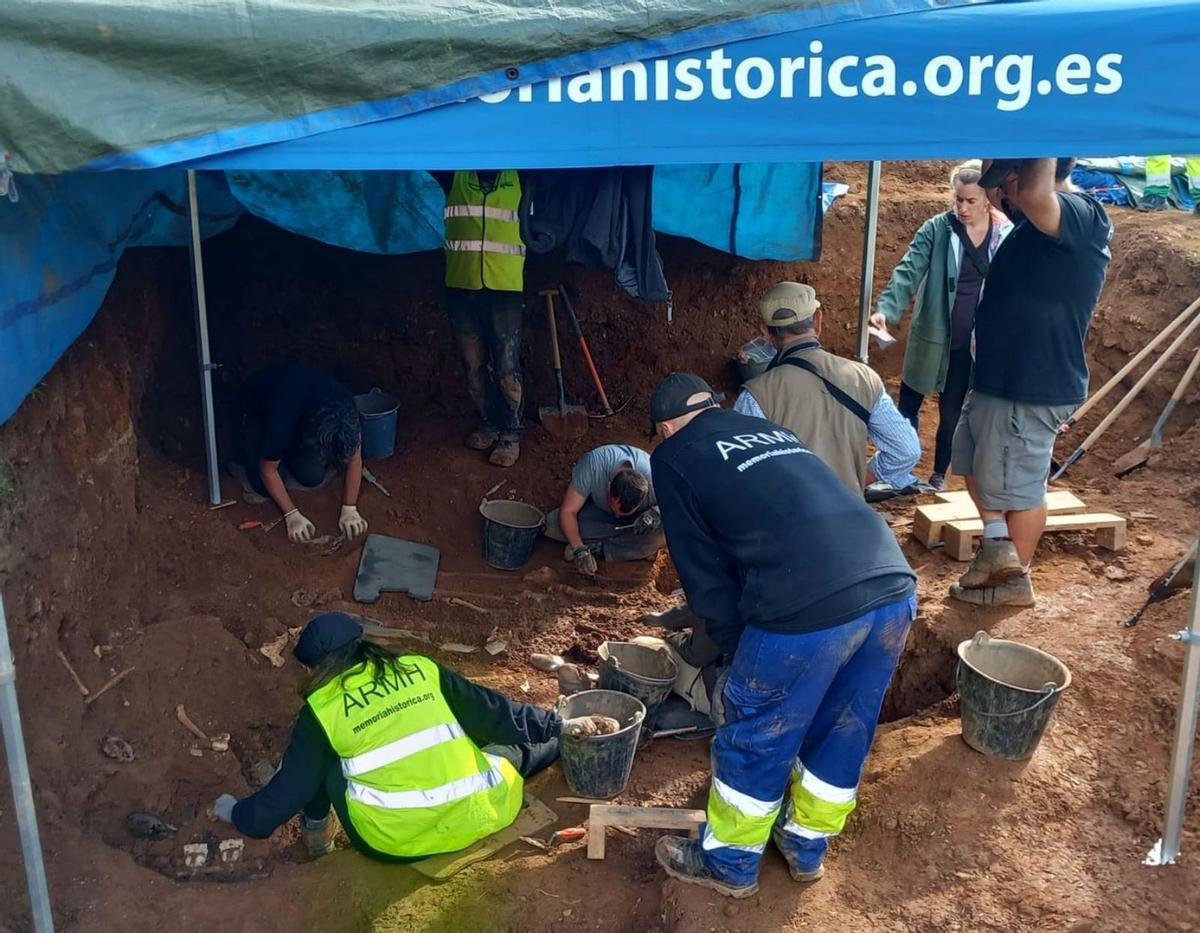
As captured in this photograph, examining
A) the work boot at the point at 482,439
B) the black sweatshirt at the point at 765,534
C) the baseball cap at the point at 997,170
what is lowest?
the work boot at the point at 482,439

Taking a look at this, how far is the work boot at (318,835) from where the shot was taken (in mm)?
4160

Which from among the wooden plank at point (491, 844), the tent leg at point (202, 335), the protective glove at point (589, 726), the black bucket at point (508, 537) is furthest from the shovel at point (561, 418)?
the wooden plank at point (491, 844)

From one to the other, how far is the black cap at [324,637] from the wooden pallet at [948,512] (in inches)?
136

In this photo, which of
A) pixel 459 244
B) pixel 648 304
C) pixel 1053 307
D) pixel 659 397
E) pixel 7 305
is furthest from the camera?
pixel 648 304

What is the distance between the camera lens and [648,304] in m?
8.32

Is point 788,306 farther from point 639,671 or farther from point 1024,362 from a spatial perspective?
point 639,671

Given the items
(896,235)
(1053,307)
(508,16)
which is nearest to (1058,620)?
(1053,307)

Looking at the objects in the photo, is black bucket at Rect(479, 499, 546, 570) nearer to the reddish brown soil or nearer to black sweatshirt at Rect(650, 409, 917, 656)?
the reddish brown soil

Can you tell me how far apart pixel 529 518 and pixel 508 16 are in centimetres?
393

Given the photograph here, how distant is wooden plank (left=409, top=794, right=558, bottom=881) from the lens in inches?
158

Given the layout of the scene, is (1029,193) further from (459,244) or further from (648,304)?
(648,304)

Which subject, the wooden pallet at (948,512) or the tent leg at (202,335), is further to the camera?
the wooden pallet at (948,512)

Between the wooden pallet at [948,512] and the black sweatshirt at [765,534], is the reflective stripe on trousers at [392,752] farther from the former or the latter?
the wooden pallet at [948,512]

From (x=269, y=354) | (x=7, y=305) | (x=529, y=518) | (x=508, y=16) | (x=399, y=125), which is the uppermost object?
(x=508, y=16)
